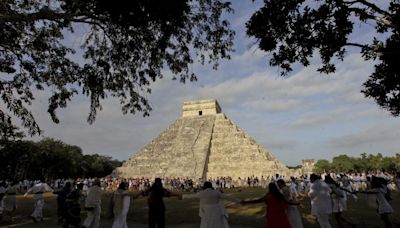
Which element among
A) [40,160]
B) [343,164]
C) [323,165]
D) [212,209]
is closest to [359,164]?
[343,164]

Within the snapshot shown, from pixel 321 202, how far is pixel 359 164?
68819 mm

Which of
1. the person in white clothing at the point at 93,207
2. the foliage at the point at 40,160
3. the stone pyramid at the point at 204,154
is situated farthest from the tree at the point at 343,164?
the person in white clothing at the point at 93,207

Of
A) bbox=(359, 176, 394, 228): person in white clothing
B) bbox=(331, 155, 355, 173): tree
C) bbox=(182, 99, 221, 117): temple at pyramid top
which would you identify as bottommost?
bbox=(359, 176, 394, 228): person in white clothing

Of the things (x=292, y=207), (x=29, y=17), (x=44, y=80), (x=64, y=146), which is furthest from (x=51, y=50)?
(x=64, y=146)

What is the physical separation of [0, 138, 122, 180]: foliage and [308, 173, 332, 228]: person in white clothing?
4533cm

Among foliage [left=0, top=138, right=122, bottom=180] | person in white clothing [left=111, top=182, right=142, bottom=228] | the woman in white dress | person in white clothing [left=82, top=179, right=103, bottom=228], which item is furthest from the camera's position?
foliage [left=0, top=138, right=122, bottom=180]

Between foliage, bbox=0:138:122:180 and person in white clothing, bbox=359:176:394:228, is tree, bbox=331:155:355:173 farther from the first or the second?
person in white clothing, bbox=359:176:394:228

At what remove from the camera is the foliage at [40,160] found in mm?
48750

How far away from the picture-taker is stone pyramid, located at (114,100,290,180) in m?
51.9

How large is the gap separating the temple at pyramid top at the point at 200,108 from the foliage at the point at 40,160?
20093mm

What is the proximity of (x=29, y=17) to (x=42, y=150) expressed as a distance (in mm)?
46021

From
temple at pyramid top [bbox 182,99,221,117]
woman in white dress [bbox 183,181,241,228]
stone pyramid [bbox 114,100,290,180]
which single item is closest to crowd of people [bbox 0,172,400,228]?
woman in white dress [bbox 183,181,241,228]

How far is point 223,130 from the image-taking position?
6025 centimetres

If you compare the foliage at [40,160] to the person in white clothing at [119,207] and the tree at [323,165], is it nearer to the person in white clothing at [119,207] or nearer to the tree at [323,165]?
the person in white clothing at [119,207]
